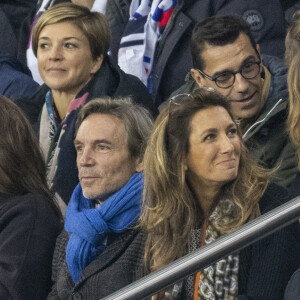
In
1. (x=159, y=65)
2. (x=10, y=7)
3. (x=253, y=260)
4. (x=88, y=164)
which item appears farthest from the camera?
(x=10, y=7)

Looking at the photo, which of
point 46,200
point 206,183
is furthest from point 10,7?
point 206,183

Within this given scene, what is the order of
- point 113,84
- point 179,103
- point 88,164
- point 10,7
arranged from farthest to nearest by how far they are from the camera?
point 10,7
point 113,84
point 88,164
point 179,103

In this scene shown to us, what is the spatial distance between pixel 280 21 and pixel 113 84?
92 cm

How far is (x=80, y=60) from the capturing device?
5074 mm

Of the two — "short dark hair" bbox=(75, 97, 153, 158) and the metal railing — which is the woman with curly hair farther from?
the metal railing

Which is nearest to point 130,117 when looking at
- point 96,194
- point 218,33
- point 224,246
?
point 96,194

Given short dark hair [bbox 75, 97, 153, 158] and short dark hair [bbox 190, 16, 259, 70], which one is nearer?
short dark hair [bbox 75, 97, 153, 158]

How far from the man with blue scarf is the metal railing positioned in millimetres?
1091

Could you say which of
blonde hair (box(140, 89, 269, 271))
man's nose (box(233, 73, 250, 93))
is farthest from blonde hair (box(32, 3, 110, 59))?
blonde hair (box(140, 89, 269, 271))

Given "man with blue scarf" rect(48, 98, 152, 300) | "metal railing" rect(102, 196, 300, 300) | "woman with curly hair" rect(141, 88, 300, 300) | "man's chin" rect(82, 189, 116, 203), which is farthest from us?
"man's chin" rect(82, 189, 116, 203)

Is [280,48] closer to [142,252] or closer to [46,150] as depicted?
[46,150]

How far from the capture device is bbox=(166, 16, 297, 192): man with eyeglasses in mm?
4219

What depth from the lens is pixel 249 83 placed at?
4.38m

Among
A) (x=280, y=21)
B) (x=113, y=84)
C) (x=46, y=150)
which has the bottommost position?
(x=46, y=150)
